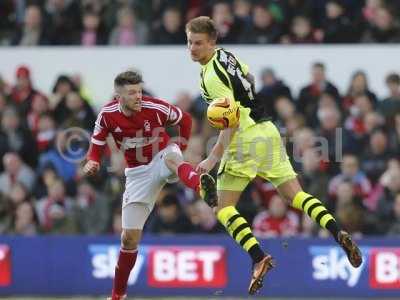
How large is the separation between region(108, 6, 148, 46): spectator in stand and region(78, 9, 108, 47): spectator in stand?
123mm

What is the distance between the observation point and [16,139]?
16859 millimetres

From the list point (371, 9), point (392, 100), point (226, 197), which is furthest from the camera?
point (371, 9)

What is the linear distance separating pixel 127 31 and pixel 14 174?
2287 mm

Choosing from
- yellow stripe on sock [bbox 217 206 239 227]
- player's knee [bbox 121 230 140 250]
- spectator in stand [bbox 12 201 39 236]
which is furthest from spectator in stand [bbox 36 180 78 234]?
yellow stripe on sock [bbox 217 206 239 227]

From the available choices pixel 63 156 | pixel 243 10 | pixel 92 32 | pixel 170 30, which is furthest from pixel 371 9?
pixel 63 156

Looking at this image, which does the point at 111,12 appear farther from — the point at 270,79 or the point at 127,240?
the point at 127,240

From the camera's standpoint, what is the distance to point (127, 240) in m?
12.8

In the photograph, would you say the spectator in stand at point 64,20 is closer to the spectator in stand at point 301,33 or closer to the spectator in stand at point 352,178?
the spectator in stand at point 301,33

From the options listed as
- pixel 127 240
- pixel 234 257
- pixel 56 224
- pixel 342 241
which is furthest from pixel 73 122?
pixel 342 241

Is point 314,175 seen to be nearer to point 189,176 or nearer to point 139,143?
point 139,143

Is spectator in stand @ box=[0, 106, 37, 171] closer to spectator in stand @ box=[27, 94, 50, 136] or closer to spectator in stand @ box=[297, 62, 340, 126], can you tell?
spectator in stand @ box=[27, 94, 50, 136]

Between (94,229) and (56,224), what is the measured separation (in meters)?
0.43

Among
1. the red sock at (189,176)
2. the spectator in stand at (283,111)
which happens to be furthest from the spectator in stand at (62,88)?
the red sock at (189,176)

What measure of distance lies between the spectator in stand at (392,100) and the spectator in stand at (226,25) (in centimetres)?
195
